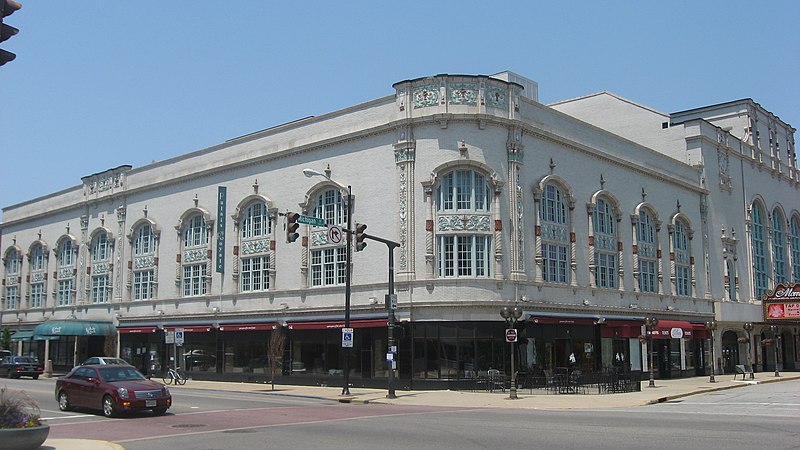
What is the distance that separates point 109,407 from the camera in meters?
23.1

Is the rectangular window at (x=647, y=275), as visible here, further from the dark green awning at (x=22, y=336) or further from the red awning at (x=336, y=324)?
the dark green awning at (x=22, y=336)

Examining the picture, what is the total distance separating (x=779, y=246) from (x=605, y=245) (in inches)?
1116

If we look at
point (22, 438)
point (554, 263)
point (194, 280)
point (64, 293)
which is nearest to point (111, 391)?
point (22, 438)

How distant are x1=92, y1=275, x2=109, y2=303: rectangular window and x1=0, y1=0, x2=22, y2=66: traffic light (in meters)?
50.1

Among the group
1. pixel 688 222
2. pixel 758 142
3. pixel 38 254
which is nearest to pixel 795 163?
pixel 758 142

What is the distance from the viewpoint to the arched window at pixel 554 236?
1621 inches

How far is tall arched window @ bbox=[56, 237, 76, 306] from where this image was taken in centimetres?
6162

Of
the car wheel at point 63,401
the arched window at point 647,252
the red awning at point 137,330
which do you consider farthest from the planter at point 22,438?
the arched window at point 647,252

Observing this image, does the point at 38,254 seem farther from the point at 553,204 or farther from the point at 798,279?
the point at 798,279

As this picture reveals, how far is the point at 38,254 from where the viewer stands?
6631cm

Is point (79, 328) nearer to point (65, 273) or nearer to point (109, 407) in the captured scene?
point (65, 273)

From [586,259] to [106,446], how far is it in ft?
107

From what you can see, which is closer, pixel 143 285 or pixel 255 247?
pixel 255 247

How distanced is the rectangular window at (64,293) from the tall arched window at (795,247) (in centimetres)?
6014
